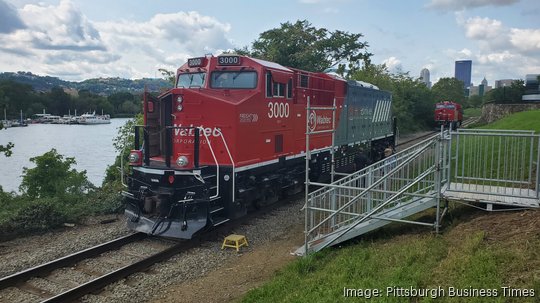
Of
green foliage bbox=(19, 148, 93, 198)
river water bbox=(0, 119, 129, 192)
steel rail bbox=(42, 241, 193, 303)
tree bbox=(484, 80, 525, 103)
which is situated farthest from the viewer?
tree bbox=(484, 80, 525, 103)

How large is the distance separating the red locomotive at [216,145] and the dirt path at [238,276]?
132cm

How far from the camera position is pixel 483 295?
4.32m

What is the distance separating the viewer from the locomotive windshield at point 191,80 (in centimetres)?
1052

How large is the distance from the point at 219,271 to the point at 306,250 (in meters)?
1.62

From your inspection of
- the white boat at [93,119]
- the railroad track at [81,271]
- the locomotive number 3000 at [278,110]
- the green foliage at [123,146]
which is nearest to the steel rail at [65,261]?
the railroad track at [81,271]

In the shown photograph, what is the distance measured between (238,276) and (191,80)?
218 inches

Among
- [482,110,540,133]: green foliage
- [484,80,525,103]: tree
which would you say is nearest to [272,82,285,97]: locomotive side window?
[482,110,540,133]: green foliage

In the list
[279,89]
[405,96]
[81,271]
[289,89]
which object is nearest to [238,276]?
[81,271]

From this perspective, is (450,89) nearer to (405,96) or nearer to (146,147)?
(405,96)

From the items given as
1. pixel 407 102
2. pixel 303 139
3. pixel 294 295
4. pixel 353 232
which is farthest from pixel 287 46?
pixel 294 295

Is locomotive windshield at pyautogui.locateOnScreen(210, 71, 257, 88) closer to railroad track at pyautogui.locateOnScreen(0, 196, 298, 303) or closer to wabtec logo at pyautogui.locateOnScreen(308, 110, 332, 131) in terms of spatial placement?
wabtec logo at pyautogui.locateOnScreen(308, 110, 332, 131)

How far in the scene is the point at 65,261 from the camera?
7.64m

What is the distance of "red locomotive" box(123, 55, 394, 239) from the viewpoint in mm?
8883

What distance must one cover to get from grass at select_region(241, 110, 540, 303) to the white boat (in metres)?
64.2
